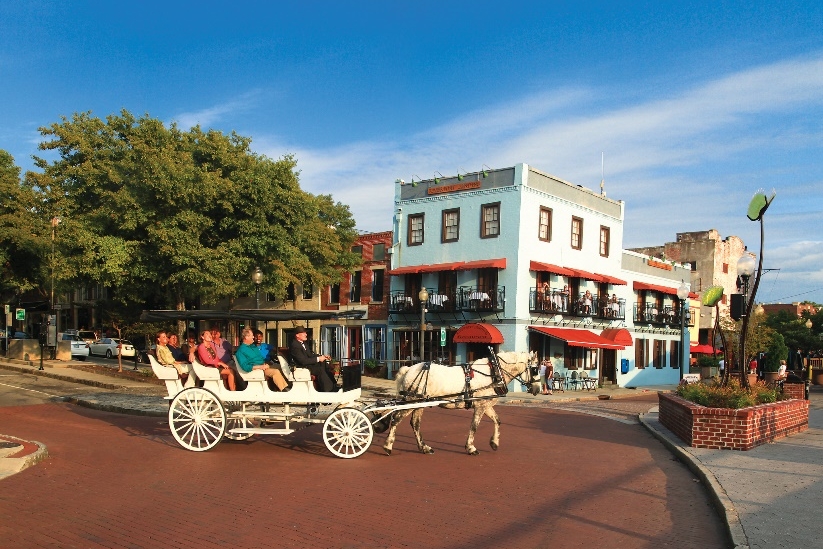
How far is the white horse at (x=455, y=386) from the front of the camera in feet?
41.2

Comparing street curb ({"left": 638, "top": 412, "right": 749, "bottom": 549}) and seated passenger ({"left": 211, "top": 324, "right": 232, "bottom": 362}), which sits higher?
seated passenger ({"left": 211, "top": 324, "right": 232, "bottom": 362})

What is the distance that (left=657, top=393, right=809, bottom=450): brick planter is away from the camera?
13.0 m

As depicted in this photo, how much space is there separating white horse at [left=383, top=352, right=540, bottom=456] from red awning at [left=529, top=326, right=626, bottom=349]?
19.9 metres

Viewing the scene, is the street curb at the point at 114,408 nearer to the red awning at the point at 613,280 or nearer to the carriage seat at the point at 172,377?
the carriage seat at the point at 172,377

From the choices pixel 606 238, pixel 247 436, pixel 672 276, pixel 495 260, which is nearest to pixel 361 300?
pixel 495 260

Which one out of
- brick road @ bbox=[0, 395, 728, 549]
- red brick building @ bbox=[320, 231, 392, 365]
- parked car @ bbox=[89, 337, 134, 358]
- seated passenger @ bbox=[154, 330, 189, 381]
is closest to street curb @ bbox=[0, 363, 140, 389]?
parked car @ bbox=[89, 337, 134, 358]

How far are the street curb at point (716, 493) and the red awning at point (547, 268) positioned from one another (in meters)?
17.7

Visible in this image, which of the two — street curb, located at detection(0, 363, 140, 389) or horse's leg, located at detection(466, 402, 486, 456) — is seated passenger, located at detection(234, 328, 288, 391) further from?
street curb, located at detection(0, 363, 140, 389)

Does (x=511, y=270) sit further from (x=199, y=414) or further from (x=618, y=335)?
(x=199, y=414)

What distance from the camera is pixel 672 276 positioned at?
148 ft

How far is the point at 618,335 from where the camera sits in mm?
36531

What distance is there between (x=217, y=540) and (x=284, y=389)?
535cm

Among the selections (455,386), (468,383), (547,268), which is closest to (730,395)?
(468,383)

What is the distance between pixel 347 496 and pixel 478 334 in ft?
76.5
